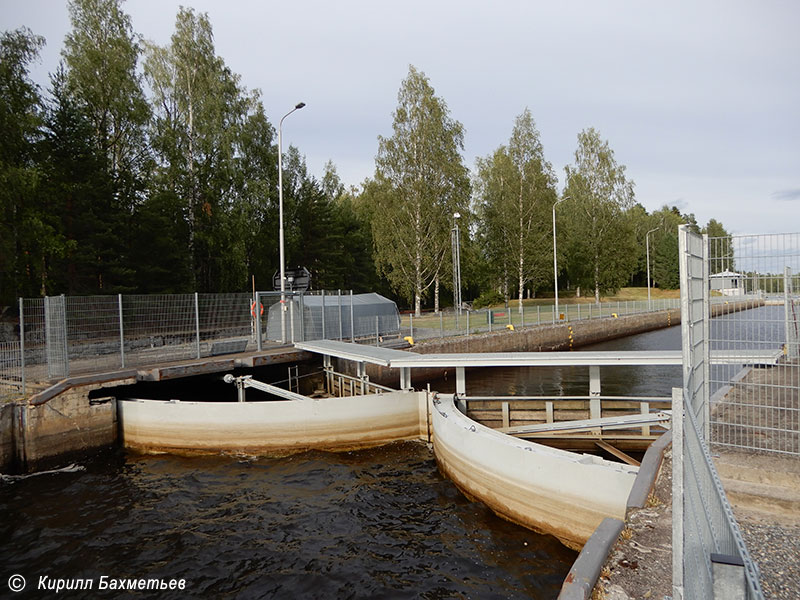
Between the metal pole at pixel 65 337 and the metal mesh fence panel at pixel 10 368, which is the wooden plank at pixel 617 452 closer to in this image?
the metal pole at pixel 65 337

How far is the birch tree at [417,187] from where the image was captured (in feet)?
119

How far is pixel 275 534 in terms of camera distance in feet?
26.4

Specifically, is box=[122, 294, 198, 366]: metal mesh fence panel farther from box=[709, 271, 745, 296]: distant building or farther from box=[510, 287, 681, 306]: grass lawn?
box=[510, 287, 681, 306]: grass lawn

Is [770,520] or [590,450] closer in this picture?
[770,520]

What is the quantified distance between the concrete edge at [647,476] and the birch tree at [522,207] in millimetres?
35969

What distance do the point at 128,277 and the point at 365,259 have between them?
2672 centimetres

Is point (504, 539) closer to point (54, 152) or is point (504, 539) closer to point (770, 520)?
point (770, 520)

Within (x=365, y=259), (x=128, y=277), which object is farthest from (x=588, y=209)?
(x=128, y=277)

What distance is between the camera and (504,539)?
755cm

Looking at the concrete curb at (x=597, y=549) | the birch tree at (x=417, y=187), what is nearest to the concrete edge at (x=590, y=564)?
the concrete curb at (x=597, y=549)

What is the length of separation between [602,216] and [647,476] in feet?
153

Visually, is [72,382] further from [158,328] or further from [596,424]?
[596,424]

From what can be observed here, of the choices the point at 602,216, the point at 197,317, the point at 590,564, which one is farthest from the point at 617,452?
the point at 602,216

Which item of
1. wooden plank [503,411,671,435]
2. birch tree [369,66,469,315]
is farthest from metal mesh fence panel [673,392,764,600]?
birch tree [369,66,469,315]
